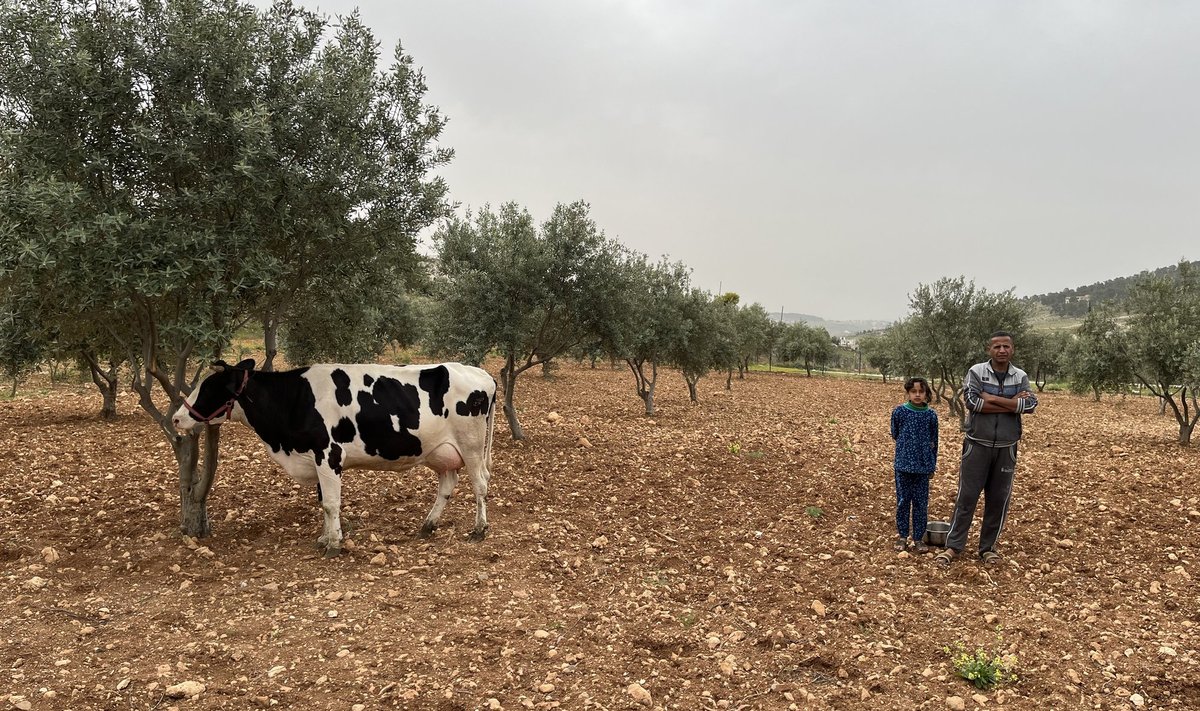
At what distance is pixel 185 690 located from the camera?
5324mm

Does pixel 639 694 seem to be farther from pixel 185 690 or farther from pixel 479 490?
pixel 479 490

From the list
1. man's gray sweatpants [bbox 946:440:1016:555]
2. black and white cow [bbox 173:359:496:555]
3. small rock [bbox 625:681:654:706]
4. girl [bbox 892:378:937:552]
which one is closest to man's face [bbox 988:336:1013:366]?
girl [bbox 892:378:937:552]

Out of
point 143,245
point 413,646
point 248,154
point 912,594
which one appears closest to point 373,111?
point 248,154

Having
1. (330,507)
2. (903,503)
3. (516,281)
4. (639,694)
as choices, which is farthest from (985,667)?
(516,281)

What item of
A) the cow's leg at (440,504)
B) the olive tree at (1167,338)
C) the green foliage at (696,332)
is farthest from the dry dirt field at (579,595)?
the green foliage at (696,332)

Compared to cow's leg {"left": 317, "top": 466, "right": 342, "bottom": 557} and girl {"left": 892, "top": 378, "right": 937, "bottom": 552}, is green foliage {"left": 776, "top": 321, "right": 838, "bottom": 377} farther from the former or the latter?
cow's leg {"left": 317, "top": 466, "right": 342, "bottom": 557}

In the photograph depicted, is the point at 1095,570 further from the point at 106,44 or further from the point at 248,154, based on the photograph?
the point at 106,44

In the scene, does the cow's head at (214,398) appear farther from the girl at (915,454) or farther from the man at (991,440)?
the man at (991,440)

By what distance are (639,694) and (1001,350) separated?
22.5 ft

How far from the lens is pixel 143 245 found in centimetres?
698

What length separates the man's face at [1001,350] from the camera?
849 cm

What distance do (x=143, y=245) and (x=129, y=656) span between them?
4367 mm

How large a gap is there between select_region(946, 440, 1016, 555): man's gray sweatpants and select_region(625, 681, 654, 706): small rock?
5.77m

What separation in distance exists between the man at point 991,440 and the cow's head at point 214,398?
10.3 meters
